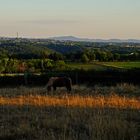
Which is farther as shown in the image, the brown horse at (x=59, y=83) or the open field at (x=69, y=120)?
the brown horse at (x=59, y=83)

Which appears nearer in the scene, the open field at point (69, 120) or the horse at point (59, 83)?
the open field at point (69, 120)

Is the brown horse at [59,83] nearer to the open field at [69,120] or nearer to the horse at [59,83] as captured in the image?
the horse at [59,83]

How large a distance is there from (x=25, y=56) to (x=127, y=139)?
92.7 meters

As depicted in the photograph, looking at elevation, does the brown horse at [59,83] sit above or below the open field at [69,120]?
below

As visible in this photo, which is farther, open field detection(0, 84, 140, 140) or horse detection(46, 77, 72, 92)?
horse detection(46, 77, 72, 92)

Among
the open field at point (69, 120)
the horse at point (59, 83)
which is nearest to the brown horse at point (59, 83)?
the horse at point (59, 83)

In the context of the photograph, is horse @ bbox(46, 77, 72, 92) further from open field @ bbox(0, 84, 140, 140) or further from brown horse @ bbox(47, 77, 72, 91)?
open field @ bbox(0, 84, 140, 140)

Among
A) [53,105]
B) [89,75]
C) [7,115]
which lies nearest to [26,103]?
[53,105]

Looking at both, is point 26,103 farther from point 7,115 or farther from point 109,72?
point 109,72

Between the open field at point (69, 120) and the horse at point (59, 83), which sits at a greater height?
the open field at point (69, 120)

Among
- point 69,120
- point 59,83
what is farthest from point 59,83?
point 69,120

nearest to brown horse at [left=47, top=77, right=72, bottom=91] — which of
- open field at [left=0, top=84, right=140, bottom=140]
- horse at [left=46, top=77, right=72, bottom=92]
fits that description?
horse at [left=46, top=77, right=72, bottom=92]

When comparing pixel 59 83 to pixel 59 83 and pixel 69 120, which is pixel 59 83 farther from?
pixel 69 120

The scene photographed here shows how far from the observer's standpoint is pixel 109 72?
40062 mm
